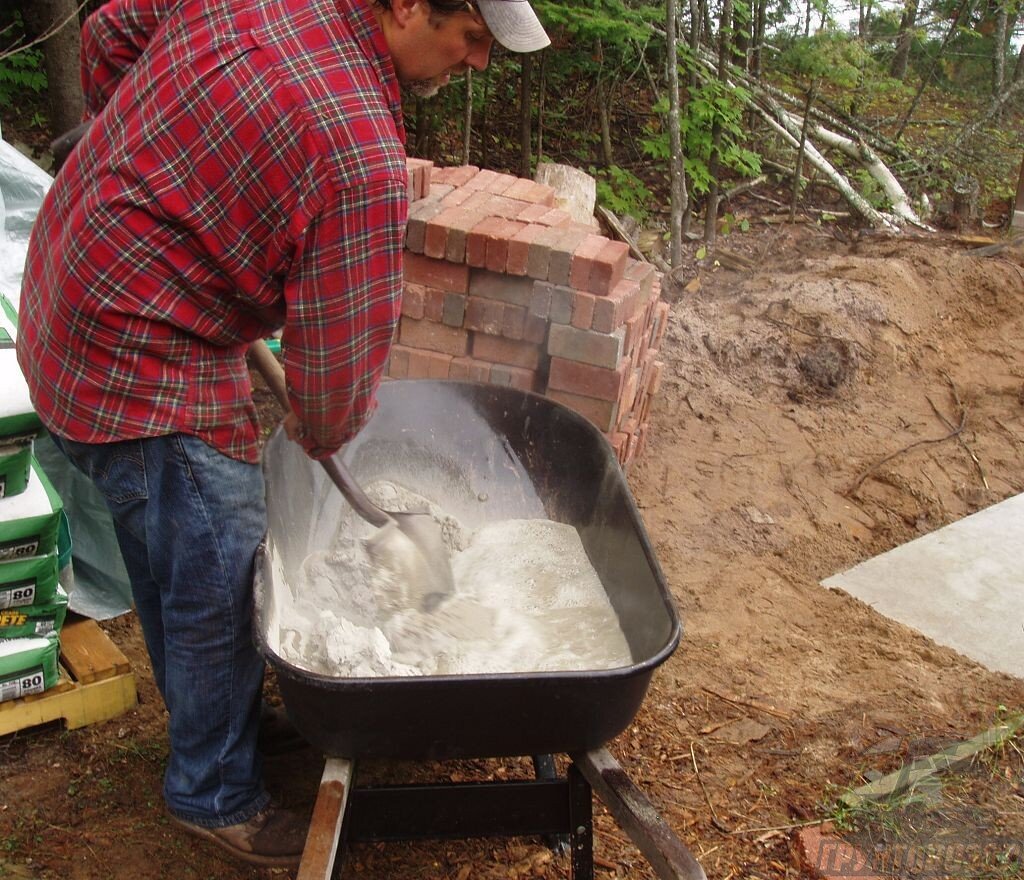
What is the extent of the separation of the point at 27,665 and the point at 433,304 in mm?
1648

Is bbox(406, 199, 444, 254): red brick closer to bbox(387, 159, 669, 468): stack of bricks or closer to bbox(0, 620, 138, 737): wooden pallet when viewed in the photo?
bbox(387, 159, 669, 468): stack of bricks

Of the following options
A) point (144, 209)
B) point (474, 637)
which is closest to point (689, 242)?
point (474, 637)

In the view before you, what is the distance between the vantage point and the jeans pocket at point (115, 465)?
71.0 inches

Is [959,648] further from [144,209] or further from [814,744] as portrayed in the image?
[144,209]

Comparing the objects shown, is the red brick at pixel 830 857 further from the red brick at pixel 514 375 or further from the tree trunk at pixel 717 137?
the tree trunk at pixel 717 137

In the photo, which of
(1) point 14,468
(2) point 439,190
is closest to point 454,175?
(2) point 439,190

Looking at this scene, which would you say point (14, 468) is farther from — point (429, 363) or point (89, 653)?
point (429, 363)

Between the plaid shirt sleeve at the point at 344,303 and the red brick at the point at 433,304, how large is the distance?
1.46 metres

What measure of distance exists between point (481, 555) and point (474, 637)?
0.44 metres

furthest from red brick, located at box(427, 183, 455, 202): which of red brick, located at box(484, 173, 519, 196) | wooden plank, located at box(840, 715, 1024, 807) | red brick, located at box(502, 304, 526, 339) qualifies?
wooden plank, located at box(840, 715, 1024, 807)

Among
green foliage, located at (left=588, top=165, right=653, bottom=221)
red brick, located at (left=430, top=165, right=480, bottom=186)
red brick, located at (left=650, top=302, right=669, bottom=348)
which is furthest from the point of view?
green foliage, located at (left=588, top=165, right=653, bottom=221)

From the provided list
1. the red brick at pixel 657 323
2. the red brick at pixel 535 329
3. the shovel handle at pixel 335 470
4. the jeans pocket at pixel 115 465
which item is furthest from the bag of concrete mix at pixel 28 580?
the red brick at pixel 657 323

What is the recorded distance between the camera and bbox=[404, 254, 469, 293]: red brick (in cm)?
320

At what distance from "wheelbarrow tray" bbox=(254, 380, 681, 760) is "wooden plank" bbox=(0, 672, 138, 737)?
0.68 meters
